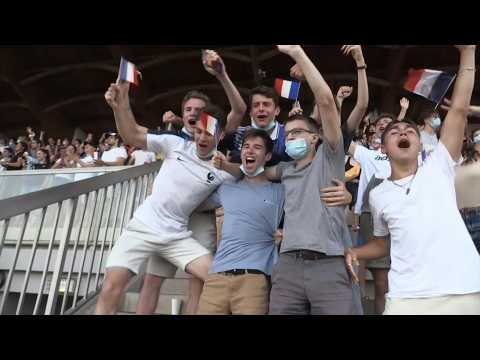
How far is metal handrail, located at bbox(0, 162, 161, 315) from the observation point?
3.21 meters

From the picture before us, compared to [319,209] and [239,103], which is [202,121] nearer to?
[239,103]

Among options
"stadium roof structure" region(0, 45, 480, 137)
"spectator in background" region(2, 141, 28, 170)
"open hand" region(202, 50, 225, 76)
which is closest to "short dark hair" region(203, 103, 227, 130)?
"open hand" region(202, 50, 225, 76)

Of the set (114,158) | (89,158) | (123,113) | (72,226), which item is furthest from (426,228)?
(89,158)

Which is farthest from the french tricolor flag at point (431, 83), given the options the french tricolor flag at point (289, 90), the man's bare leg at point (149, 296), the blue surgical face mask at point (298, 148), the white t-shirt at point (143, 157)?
the white t-shirt at point (143, 157)

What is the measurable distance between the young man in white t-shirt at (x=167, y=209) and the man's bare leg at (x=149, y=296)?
167 mm

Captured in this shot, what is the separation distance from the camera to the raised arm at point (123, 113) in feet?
10.2

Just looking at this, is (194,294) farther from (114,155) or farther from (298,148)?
(114,155)

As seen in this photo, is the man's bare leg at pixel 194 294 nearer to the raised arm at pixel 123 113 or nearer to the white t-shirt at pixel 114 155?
the raised arm at pixel 123 113

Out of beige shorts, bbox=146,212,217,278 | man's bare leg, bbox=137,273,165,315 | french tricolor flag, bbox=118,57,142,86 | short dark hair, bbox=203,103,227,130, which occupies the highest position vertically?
french tricolor flag, bbox=118,57,142,86

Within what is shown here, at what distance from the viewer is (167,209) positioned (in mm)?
3201

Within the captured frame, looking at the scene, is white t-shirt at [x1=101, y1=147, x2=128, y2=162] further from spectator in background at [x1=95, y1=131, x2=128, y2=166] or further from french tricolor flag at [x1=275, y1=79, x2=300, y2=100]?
french tricolor flag at [x1=275, y1=79, x2=300, y2=100]

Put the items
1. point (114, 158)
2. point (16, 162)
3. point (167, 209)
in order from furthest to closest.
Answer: point (16, 162)
point (114, 158)
point (167, 209)

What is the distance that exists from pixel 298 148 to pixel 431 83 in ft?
3.02

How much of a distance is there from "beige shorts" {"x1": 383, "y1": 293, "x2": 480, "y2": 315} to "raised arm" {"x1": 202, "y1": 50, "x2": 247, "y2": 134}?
183 centimetres
